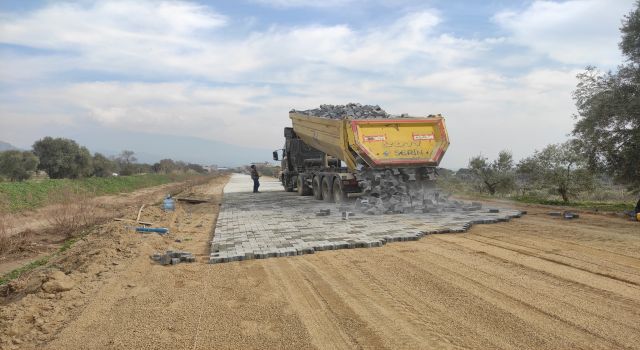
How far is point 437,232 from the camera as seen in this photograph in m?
8.21

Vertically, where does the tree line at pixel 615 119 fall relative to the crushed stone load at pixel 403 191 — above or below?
above

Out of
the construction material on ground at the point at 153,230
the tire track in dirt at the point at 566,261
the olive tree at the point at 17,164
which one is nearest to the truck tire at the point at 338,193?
the construction material on ground at the point at 153,230

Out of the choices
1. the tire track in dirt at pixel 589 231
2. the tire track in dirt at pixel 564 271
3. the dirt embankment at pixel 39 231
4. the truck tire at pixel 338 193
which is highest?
the truck tire at pixel 338 193

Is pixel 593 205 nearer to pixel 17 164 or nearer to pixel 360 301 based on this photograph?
pixel 360 301

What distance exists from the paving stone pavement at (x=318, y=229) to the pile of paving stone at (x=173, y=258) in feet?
1.19

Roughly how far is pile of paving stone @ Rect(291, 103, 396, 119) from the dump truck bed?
0.53 meters

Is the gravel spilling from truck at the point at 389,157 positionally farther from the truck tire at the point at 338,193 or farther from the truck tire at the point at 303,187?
the truck tire at the point at 303,187

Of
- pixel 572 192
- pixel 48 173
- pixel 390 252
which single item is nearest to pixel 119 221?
pixel 390 252

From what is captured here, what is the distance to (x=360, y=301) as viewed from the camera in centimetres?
448

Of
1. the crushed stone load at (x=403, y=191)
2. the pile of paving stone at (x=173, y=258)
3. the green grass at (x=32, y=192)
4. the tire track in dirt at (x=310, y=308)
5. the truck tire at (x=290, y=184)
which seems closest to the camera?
the tire track in dirt at (x=310, y=308)

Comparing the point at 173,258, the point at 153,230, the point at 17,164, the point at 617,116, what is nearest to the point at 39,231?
the point at 153,230

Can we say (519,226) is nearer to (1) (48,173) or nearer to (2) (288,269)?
(2) (288,269)

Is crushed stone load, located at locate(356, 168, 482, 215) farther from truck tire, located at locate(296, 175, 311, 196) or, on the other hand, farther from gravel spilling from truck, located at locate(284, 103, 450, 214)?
truck tire, located at locate(296, 175, 311, 196)

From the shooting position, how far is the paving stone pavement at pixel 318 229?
7.12 meters
